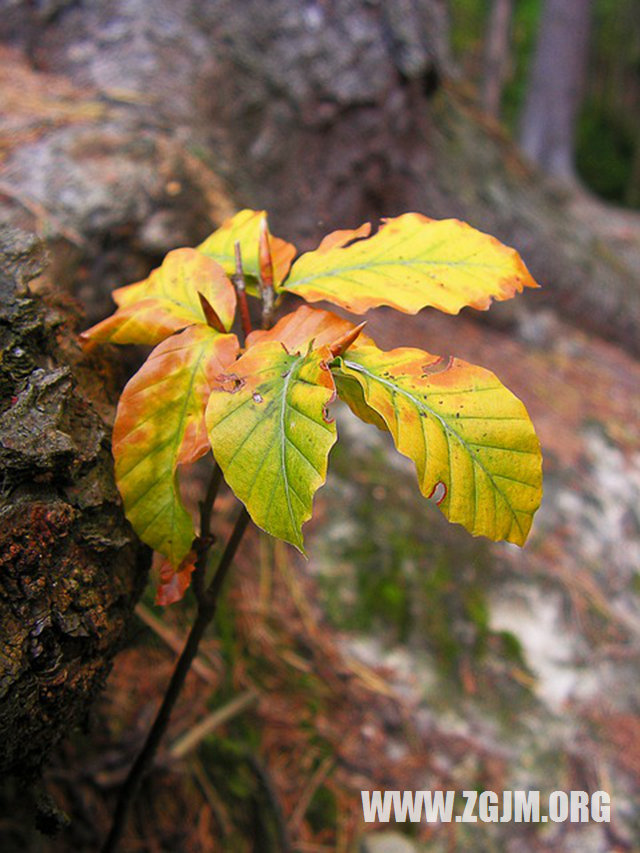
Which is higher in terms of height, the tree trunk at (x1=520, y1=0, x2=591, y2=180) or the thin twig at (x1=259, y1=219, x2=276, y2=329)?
the thin twig at (x1=259, y1=219, x2=276, y2=329)

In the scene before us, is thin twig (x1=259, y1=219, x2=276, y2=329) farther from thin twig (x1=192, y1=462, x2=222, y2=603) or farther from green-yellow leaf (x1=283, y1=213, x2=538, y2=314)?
thin twig (x1=192, y1=462, x2=222, y2=603)

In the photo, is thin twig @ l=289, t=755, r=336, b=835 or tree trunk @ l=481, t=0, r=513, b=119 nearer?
thin twig @ l=289, t=755, r=336, b=835

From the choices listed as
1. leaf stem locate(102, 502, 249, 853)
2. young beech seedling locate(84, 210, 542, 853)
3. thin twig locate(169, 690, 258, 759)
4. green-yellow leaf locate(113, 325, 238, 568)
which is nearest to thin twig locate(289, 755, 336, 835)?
thin twig locate(169, 690, 258, 759)

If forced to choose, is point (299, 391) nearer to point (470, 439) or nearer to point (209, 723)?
point (470, 439)

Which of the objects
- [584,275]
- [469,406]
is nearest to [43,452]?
[469,406]

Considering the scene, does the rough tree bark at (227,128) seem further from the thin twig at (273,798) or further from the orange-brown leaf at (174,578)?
the thin twig at (273,798)

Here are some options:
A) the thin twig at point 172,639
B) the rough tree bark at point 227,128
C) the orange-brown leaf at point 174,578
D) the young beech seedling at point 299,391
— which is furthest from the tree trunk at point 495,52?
the orange-brown leaf at point 174,578

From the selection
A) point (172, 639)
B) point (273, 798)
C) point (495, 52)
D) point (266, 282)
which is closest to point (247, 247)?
point (266, 282)
